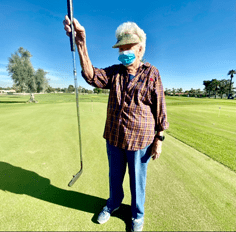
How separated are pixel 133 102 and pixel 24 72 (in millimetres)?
25701

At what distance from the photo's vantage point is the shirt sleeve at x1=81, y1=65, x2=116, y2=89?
4.38ft

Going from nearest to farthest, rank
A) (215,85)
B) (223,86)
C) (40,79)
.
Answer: (40,79) → (223,86) → (215,85)

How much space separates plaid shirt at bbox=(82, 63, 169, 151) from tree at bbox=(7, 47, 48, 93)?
82.9 feet

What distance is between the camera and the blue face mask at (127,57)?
4.04 feet

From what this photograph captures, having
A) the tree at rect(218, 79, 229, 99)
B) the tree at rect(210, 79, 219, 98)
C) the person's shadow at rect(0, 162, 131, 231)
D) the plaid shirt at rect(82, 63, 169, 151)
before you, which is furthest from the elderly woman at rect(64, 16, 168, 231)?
the tree at rect(218, 79, 229, 99)

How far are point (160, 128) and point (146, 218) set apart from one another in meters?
1.06

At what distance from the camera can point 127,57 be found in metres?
1.25

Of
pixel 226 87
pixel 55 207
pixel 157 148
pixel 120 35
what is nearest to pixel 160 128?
pixel 157 148

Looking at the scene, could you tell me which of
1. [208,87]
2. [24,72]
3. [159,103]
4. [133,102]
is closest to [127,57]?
[133,102]

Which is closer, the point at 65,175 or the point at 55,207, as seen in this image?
the point at 55,207

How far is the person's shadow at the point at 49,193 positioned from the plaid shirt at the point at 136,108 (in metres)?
0.93

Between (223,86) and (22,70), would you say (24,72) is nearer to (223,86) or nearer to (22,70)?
(22,70)

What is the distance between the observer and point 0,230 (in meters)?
1.28

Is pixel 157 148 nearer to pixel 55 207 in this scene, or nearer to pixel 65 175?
pixel 55 207
